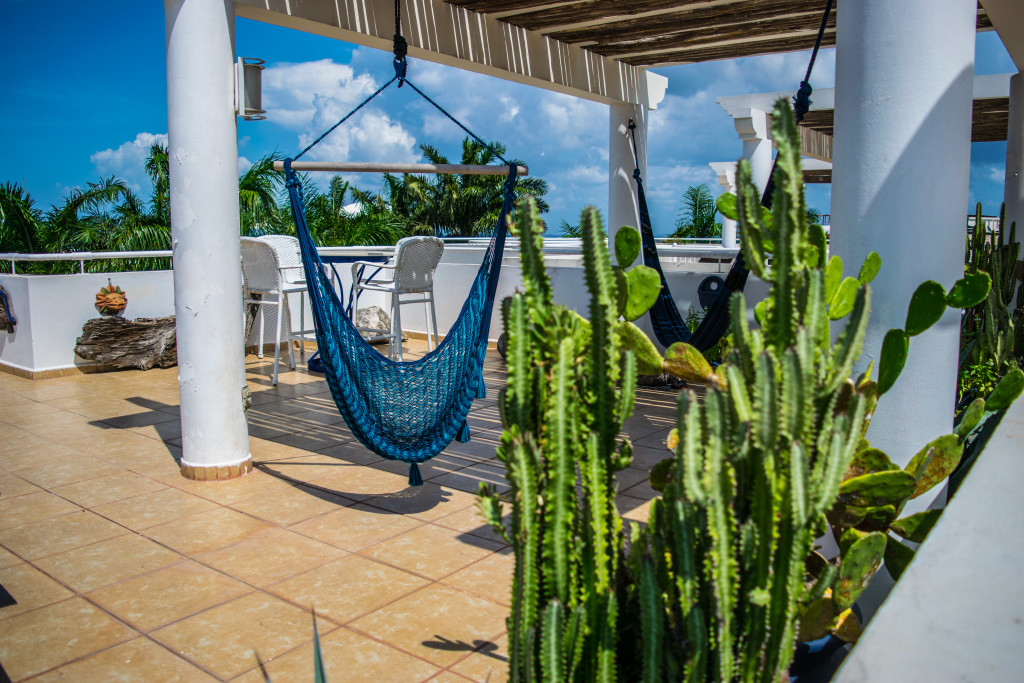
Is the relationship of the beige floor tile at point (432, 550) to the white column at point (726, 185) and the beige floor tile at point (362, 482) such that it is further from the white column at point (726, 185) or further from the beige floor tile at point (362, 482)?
the white column at point (726, 185)

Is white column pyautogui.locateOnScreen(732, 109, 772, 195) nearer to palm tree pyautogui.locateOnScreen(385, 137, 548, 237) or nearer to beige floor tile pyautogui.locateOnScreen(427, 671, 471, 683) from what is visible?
beige floor tile pyautogui.locateOnScreen(427, 671, 471, 683)

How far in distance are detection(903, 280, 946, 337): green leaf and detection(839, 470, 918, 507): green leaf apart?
34cm

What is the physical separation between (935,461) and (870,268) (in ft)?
1.46

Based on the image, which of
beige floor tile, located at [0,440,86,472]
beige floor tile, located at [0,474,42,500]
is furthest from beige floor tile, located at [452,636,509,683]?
beige floor tile, located at [0,440,86,472]

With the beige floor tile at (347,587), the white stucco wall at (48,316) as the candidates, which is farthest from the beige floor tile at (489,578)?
the white stucco wall at (48,316)

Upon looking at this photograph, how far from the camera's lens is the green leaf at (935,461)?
1.65 metres

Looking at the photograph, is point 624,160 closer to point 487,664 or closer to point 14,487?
point 14,487

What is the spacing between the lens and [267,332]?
23.5 ft

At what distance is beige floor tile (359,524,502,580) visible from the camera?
2576mm

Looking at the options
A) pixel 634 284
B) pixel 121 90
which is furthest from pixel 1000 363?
pixel 121 90

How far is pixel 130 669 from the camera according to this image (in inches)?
76.7

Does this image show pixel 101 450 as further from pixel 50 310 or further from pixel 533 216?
pixel 533 216

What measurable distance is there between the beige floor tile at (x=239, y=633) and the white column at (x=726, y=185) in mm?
8367

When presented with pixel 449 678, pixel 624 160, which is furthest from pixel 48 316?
pixel 449 678
